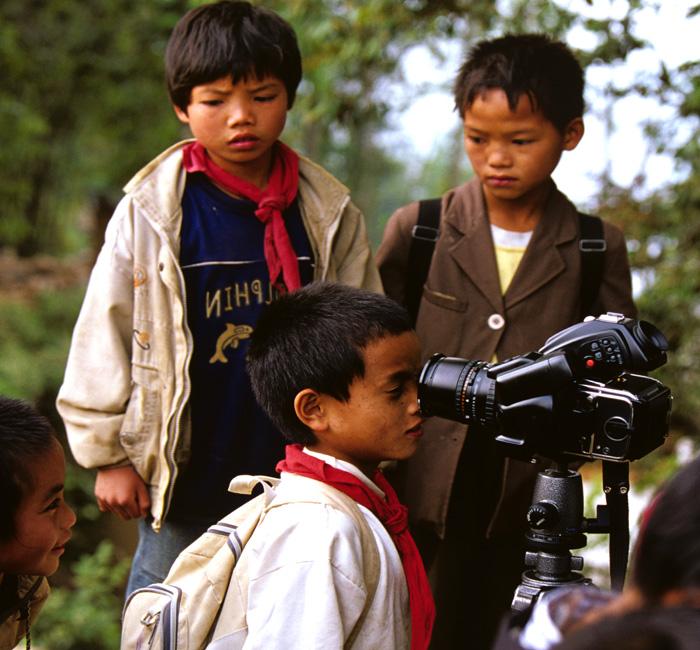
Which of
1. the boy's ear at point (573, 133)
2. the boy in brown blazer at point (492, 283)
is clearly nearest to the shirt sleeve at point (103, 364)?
the boy in brown blazer at point (492, 283)

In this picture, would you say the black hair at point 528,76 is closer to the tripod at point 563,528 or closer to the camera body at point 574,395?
the camera body at point 574,395

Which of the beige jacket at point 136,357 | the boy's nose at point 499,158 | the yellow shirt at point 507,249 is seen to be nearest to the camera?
the beige jacket at point 136,357

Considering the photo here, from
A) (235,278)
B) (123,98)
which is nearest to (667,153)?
(235,278)

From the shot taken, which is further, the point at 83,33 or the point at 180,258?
the point at 83,33

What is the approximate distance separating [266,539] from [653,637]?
105cm

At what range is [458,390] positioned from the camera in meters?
2.01

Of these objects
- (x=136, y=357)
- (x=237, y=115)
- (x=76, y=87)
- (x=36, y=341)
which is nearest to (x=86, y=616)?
(x=136, y=357)

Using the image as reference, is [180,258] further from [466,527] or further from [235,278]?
[466,527]

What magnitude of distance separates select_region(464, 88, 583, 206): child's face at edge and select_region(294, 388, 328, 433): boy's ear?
0.78 m

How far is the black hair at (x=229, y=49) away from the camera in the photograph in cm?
243

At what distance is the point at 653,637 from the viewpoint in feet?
3.20

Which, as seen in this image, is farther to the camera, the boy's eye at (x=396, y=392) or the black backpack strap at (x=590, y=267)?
the black backpack strap at (x=590, y=267)

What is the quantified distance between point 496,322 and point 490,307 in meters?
0.04

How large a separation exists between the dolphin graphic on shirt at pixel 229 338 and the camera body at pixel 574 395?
0.59 m
